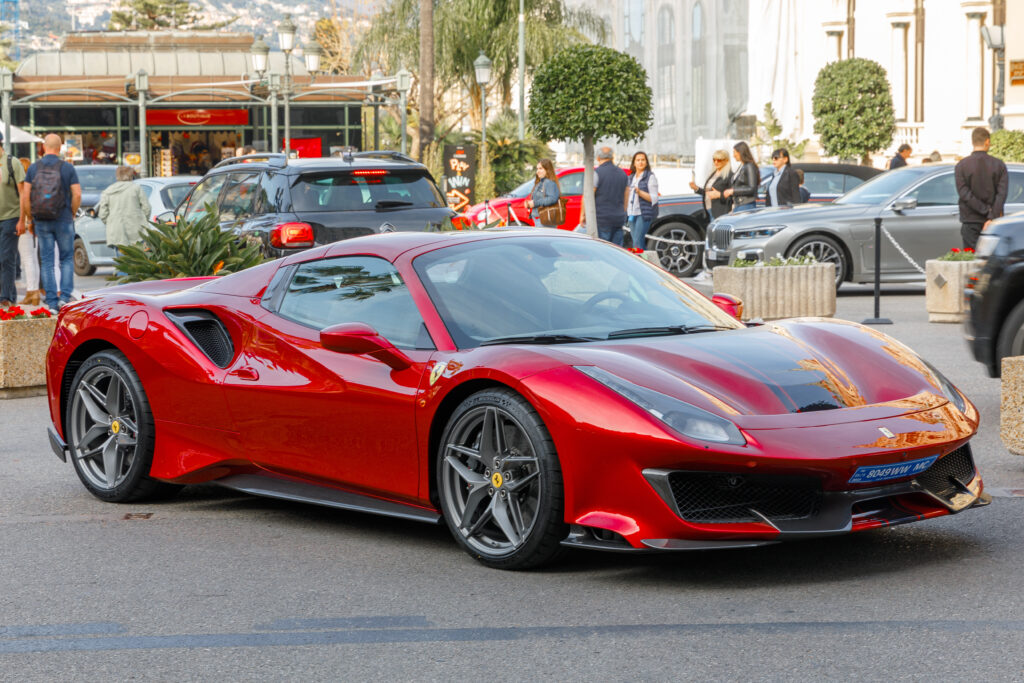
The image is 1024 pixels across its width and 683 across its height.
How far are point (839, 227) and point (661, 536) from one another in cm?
1312

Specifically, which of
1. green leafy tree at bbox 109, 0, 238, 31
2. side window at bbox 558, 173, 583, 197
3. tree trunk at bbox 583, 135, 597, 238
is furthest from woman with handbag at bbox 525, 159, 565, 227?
green leafy tree at bbox 109, 0, 238, 31

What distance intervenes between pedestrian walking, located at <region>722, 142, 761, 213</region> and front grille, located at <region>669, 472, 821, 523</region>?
14.4 meters

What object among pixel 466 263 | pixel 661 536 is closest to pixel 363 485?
pixel 466 263

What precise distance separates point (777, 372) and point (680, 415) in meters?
0.57

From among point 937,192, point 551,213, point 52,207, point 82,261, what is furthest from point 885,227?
point 82,261

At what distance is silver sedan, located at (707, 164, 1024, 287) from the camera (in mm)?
17719

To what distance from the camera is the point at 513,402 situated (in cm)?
552

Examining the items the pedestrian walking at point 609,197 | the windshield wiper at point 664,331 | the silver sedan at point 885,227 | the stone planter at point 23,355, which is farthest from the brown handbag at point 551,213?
the windshield wiper at point 664,331

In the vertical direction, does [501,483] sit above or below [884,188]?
below

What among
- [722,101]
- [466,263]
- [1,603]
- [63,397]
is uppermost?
[722,101]

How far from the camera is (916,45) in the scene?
127 feet

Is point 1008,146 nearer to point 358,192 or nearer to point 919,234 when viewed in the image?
point 919,234

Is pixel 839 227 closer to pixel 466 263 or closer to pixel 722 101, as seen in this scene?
pixel 466 263

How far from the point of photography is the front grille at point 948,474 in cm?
561
